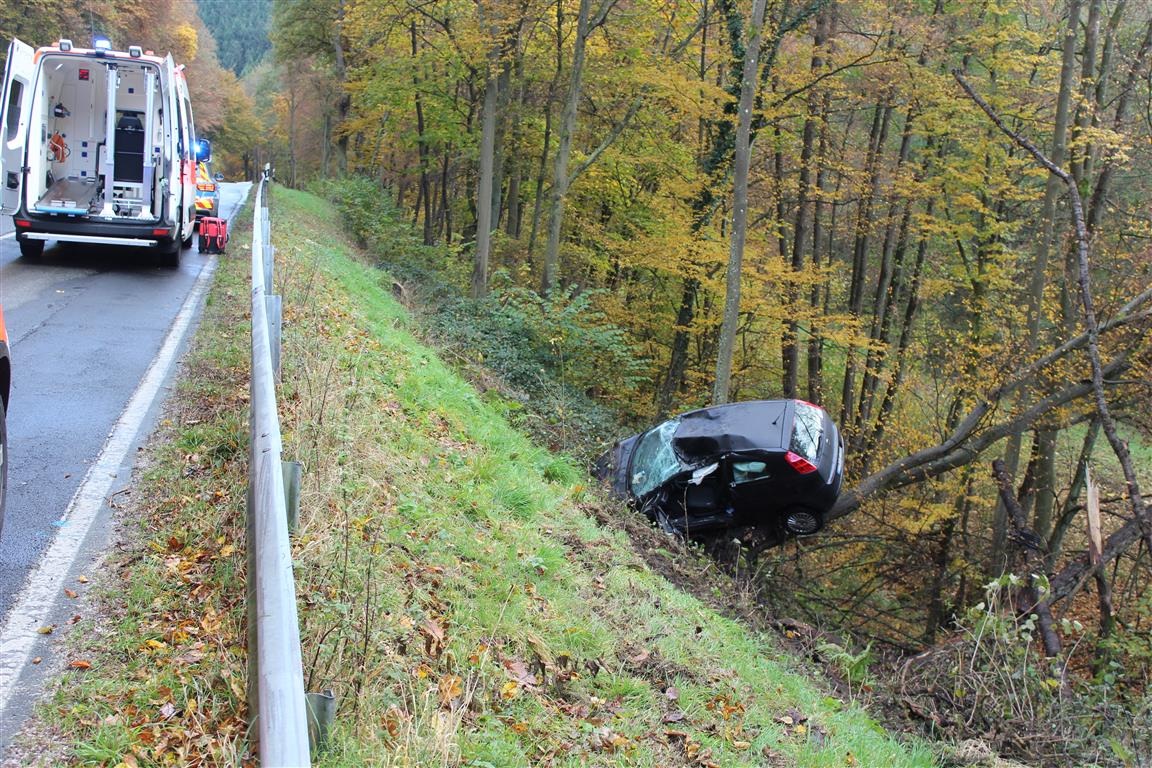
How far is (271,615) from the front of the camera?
2.60 m

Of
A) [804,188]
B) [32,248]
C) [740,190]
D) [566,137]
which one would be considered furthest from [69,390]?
[804,188]

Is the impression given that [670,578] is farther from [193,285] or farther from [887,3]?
[887,3]

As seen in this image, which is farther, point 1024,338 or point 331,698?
point 1024,338

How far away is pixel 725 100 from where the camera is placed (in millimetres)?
18484

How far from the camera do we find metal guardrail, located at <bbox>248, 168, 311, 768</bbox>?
7.12 ft

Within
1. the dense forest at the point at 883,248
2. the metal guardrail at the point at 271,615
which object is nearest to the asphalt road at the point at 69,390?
the metal guardrail at the point at 271,615

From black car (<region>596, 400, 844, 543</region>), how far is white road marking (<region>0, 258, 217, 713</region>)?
5.94 meters

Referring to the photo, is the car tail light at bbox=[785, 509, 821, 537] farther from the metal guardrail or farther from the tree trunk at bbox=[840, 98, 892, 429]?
the tree trunk at bbox=[840, 98, 892, 429]

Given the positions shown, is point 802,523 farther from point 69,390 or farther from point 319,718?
point 319,718

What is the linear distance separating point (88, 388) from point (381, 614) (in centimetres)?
434

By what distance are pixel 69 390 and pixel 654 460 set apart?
6.78m

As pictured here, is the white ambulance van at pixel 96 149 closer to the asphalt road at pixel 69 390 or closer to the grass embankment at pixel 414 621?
the asphalt road at pixel 69 390

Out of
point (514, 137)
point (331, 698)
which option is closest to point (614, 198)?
point (514, 137)

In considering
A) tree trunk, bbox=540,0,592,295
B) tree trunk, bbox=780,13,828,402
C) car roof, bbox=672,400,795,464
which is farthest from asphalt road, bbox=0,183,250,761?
tree trunk, bbox=780,13,828,402
